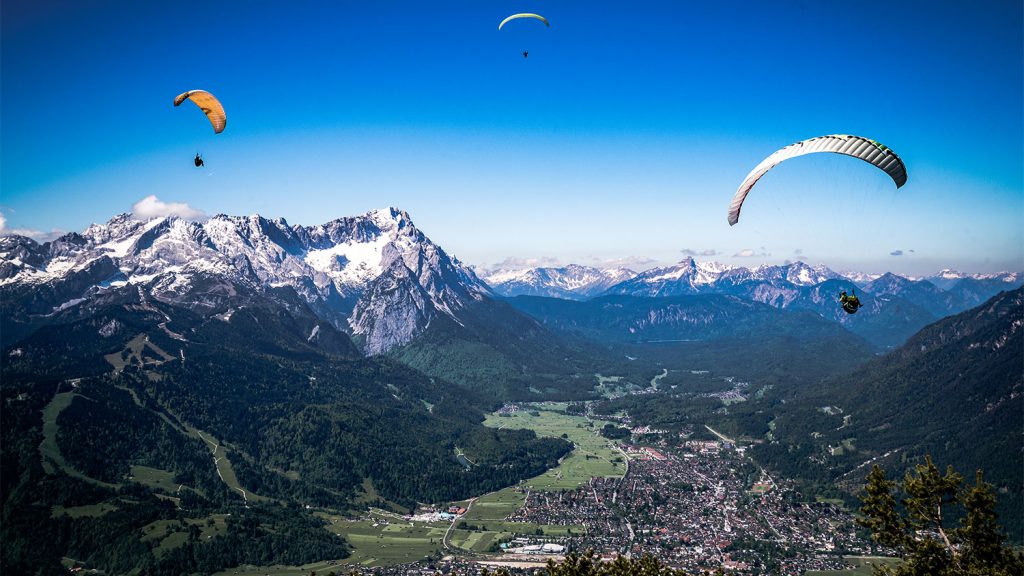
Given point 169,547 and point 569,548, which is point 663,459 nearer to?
point 569,548

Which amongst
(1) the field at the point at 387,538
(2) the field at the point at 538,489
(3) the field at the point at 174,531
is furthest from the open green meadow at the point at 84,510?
(2) the field at the point at 538,489

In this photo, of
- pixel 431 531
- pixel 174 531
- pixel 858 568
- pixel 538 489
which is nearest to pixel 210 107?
pixel 174 531

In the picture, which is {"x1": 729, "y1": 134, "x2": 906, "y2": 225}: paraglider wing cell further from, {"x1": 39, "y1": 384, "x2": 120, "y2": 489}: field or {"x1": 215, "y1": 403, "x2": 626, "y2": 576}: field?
{"x1": 39, "y1": 384, "x2": 120, "y2": 489}: field

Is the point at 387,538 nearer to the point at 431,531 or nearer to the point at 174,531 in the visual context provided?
the point at 431,531

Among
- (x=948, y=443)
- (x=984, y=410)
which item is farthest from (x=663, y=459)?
(x=984, y=410)

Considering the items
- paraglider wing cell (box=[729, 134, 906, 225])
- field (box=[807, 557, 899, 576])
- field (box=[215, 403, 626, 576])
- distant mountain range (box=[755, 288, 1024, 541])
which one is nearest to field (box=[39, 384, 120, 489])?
field (box=[215, 403, 626, 576])
